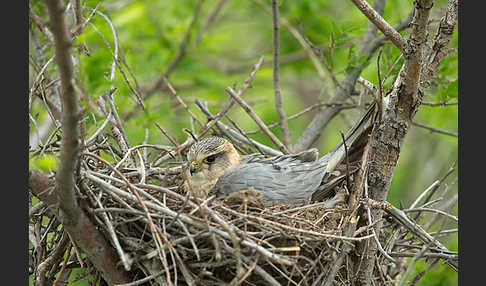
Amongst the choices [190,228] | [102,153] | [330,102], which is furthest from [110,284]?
[330,102]

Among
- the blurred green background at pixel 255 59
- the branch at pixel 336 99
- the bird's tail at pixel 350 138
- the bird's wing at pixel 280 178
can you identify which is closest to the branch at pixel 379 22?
the bird's tail at pixel 350 138

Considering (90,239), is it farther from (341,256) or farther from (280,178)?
(280,178)

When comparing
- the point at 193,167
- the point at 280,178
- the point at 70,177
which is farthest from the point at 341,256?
the point at 70,177

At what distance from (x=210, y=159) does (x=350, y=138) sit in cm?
132

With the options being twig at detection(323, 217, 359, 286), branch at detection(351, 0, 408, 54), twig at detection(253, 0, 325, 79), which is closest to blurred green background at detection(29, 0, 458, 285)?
twig at detection(253, 0, 325, 79)

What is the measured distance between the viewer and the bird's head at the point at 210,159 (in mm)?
5133

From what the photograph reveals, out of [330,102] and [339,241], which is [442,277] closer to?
[330,102]

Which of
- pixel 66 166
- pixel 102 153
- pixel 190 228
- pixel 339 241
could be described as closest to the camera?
pixel 66 166

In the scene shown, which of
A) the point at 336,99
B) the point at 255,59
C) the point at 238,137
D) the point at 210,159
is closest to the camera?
the point at 210,159

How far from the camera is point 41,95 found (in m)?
4.27

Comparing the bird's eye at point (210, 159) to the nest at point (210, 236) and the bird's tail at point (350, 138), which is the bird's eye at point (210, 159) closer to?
the nest at point (210, 236)

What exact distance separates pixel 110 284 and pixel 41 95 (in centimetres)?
152

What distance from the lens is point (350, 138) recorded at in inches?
186

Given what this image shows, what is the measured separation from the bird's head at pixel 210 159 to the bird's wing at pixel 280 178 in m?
0.18
